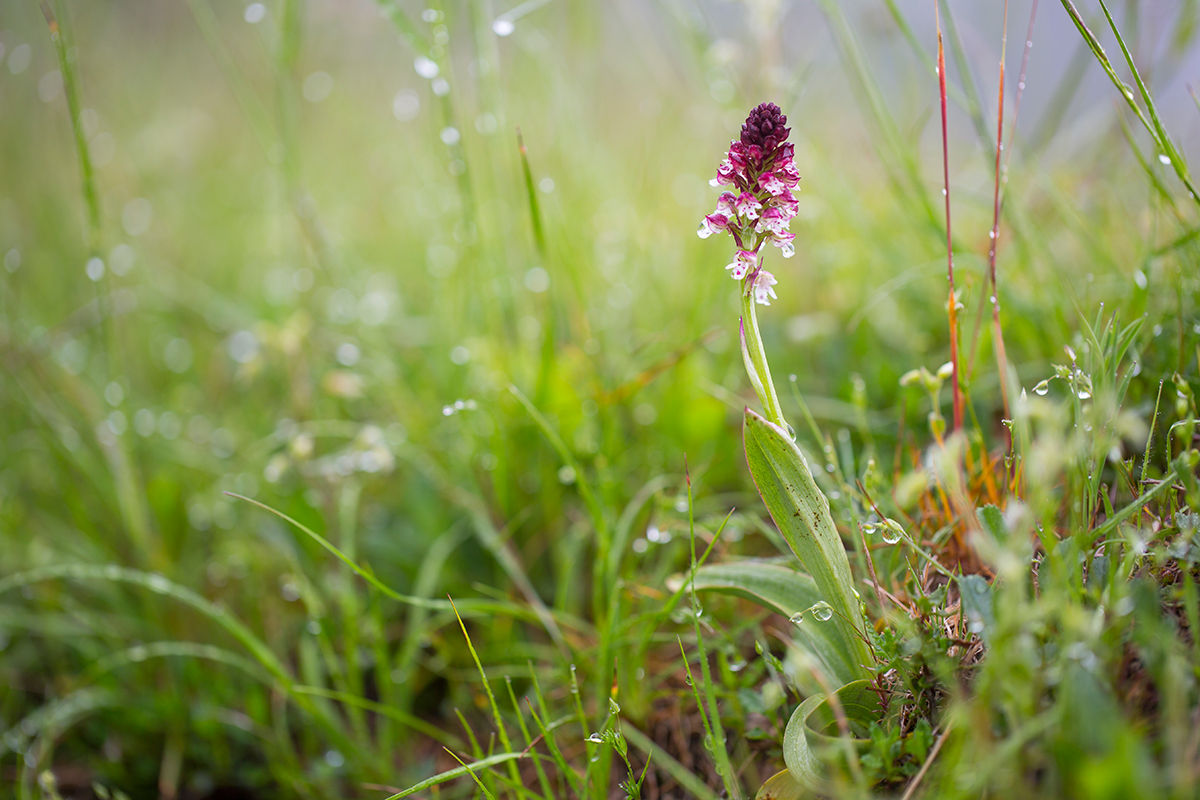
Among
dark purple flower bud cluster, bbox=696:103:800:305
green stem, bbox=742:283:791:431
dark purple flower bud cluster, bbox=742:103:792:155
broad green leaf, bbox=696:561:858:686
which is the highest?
dark purple flower bud cluster, bbox=742:103:792:155

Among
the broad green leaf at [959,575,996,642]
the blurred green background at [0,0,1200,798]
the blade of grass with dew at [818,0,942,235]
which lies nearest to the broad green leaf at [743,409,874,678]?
the broad green leaf at [959,575,996,642]

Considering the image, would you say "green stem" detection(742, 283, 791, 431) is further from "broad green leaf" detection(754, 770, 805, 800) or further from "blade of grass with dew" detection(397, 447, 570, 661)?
"blade of grass with dew" detection(397, 447, 570, 661)

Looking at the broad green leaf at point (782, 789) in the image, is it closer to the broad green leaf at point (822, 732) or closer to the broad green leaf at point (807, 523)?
the broad green leaf at point (822, 732)

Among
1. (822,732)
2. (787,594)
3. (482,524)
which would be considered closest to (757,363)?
(787,594)

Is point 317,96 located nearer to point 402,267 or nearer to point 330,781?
point 402,267

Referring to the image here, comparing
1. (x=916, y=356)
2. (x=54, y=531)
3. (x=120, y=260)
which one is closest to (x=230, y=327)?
(x=120, y=260)

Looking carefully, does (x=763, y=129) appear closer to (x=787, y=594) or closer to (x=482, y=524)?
(x=787, y=594)
